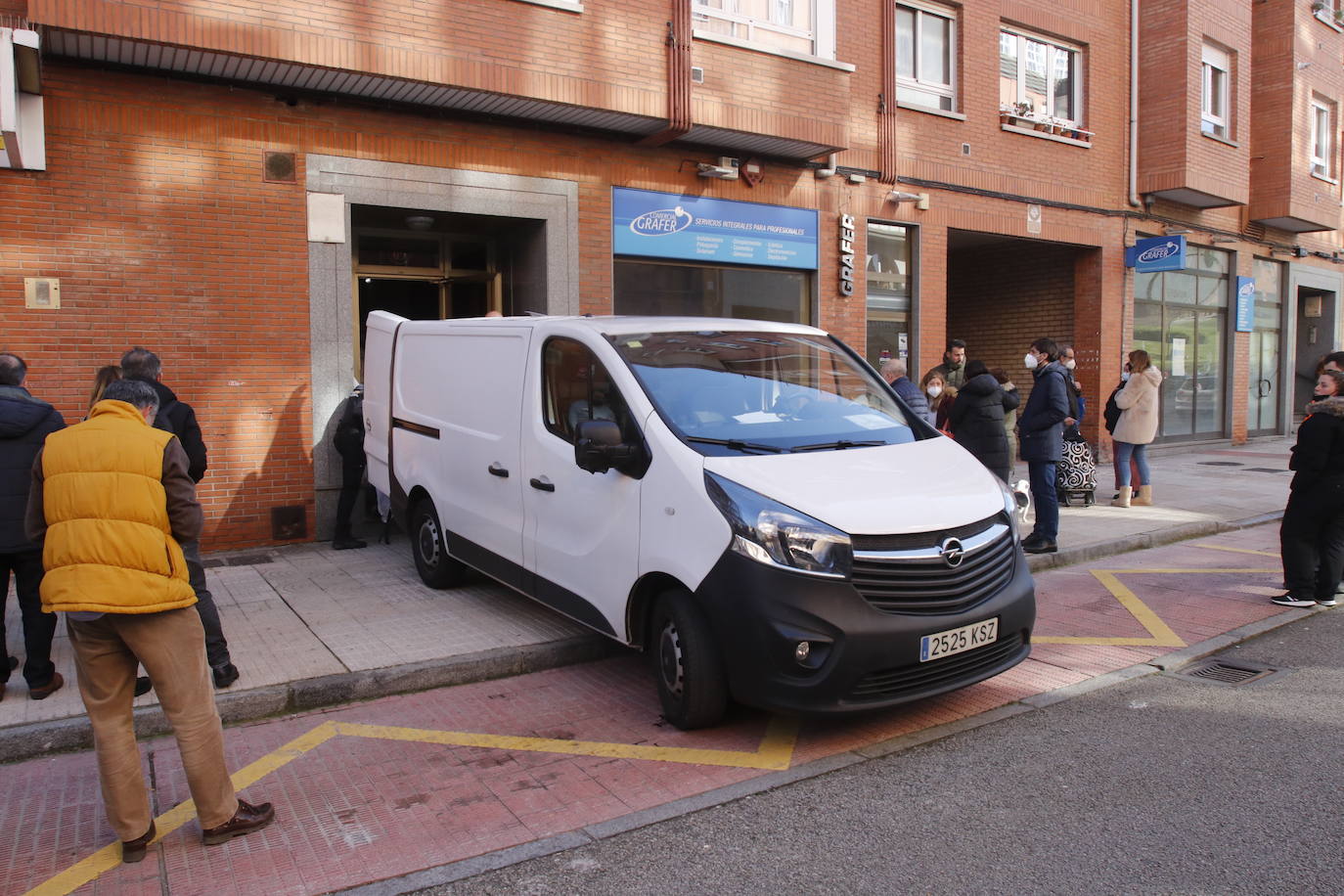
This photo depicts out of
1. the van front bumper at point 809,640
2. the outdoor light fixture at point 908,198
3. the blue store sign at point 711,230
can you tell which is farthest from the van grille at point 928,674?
the outdoor light fixture at point 908,198

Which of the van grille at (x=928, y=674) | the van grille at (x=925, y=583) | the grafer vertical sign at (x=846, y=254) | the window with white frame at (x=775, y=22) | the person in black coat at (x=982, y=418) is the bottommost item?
the van grille at (x=928, y=674)

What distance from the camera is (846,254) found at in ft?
40.3

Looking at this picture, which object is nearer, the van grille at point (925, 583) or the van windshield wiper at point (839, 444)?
the van grille at point (925, 583)

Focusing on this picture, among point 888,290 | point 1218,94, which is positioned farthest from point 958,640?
point 1218,94

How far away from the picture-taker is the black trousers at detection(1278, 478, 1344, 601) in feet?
22.8

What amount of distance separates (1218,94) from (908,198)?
28.7 feet

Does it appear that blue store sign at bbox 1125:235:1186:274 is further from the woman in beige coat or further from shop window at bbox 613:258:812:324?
shop window at bbox 613:258:812:324

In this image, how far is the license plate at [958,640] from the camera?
4.28 meters

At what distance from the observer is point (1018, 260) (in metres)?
16.7

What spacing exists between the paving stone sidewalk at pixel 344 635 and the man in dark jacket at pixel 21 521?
0.13 metres

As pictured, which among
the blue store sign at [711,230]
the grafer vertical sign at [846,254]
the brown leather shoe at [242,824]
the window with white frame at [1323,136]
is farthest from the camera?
the window with white frame at [1323,136]

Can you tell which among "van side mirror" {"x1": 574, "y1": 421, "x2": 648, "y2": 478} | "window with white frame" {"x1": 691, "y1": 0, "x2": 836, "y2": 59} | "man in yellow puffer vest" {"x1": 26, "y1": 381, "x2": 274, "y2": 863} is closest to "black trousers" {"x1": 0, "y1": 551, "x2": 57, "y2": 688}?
"man in yellow puffer vest" {"x1": 26, "y1": 381, "x2": 274, "y2": 863}

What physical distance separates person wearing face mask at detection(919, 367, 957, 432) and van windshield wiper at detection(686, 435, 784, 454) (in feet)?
15.7

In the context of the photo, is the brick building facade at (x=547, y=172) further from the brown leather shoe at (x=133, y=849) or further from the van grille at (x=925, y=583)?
the van grille at (x=925, y=583)
